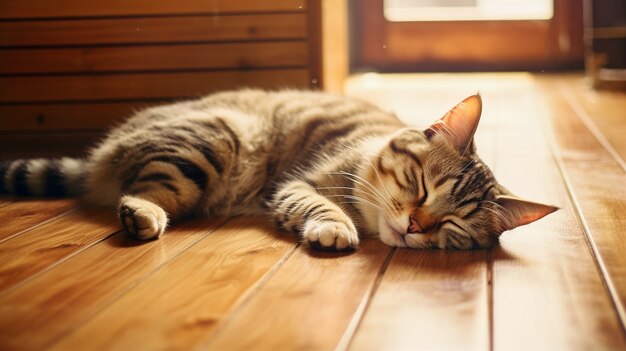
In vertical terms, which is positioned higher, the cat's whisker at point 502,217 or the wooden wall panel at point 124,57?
the wooden wall panel at point 124,57

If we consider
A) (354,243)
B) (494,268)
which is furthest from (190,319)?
(494,268)

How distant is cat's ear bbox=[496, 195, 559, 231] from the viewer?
180 centimetres

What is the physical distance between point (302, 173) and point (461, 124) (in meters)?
0.54

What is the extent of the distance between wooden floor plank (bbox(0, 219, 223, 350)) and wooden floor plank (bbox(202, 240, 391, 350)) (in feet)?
0.91

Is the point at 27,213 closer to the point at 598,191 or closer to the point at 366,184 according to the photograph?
the point at 366,184

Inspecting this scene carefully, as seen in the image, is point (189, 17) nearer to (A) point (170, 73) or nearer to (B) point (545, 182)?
(A) point (170, 73)

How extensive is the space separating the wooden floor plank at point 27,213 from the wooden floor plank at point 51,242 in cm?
4

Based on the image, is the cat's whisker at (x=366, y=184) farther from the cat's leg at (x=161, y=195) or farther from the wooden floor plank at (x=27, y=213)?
the wooden floor plank at (x=27, y=213)

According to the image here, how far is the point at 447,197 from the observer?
5.94 ft

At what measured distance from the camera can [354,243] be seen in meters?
1.84

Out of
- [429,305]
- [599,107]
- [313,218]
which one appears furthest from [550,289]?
[599,107]

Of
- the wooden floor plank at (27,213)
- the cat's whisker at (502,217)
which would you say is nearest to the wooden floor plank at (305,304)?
the cat's whisker at (502,217)

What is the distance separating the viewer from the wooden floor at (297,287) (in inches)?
50.8

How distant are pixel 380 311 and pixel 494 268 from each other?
1.27ft
